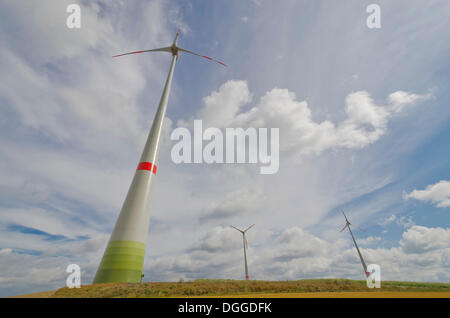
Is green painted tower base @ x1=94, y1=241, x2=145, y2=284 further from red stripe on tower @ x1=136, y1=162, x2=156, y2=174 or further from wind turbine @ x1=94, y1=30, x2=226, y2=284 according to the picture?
red stripe on tower @ x1=136, y1=162, x2=156, y2=174

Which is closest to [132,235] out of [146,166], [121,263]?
[121,263]

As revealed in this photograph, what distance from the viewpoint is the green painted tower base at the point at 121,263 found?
24703mm

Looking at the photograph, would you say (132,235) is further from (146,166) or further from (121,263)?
(146,166)

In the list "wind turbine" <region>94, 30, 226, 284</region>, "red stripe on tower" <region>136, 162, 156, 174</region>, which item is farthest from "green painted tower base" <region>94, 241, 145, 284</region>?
"red stripe on tower" <region>136, 162, 156, 174</region>

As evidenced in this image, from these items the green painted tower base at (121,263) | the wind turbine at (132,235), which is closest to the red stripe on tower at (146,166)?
the wind turbine at (132,235)

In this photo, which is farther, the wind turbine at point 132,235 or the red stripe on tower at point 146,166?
the red stripe on tower at point 146,166

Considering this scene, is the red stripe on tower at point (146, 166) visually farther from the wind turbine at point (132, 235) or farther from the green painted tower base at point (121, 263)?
the green painted tower base at point (121, 263)

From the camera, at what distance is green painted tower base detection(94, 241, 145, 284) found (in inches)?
973

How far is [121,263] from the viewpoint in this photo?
24953 millimetres

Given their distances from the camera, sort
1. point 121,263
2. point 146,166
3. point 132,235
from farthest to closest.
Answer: point 146,166
point 132,235
point 121,263
